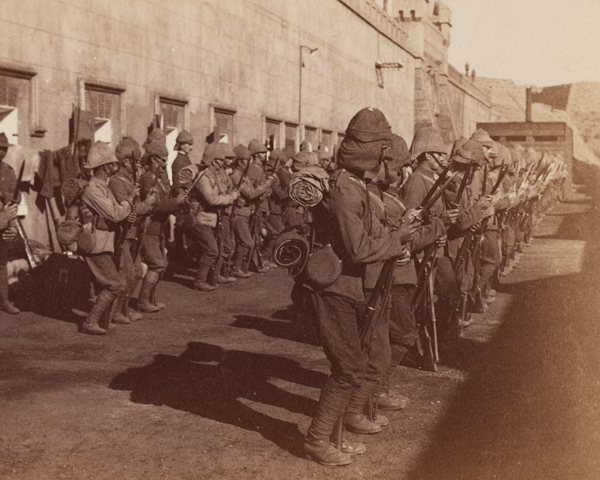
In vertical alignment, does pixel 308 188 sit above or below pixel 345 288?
above

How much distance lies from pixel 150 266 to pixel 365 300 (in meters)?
5.81

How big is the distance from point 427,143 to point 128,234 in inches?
147

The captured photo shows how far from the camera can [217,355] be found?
8.59m

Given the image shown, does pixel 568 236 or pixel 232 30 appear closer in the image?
pixel 232 30

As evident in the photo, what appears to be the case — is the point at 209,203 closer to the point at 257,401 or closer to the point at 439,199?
the point at 439,199

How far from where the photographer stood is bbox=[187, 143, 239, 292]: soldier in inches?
498

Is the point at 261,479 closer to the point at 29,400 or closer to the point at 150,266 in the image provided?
the point at 29,400

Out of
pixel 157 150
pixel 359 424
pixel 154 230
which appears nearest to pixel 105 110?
pixel 157 150

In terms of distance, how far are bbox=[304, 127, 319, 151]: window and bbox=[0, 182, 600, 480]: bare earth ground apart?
1586 centimetres

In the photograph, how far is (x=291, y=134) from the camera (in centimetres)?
2517

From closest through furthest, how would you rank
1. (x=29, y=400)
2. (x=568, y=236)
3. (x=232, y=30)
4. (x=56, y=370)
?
(x=29, y=400)
(x=56, y=370)
(x=232, y=30)
(x=568, y=236)

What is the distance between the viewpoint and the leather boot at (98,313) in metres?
9.45

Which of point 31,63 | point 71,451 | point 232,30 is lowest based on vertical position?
point 71,451

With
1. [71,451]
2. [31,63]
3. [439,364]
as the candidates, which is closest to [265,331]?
[439,364]
